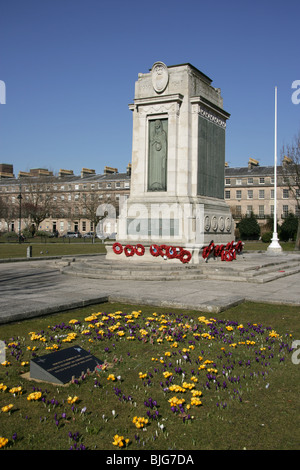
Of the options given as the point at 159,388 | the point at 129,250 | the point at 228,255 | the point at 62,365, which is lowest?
the point at 159,388

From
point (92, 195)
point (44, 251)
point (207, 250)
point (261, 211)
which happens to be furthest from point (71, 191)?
point (207, 250)

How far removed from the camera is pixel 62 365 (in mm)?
5676

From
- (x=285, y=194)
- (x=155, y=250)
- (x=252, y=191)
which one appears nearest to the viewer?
(x=155, y=250)

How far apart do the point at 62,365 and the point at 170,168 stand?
14.9 metres

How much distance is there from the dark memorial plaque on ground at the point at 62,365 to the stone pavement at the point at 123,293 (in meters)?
2.90

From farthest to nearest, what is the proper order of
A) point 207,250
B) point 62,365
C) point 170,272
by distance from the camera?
1. point 207,250
2. point 170,272
3. point 62,365

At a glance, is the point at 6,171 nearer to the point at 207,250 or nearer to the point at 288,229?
the point at 288,229

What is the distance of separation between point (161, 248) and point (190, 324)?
10019mm

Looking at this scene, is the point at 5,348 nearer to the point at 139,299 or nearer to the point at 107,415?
the point at 107,415

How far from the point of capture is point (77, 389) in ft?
17.5

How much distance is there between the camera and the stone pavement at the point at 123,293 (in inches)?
382

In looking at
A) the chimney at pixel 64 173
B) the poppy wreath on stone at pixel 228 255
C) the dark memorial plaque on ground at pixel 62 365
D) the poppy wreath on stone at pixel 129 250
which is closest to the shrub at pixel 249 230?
the poppy wreath on stone at pixel 228 255
